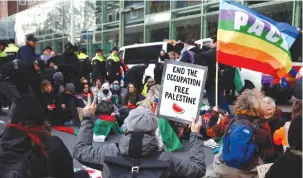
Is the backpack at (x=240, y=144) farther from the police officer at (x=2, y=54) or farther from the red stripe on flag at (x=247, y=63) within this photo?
the police officer at (x=2, y=54)

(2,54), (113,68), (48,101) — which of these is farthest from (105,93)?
(113,68)

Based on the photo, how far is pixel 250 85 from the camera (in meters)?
12.7

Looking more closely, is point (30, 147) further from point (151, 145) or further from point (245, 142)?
point (245, 142)

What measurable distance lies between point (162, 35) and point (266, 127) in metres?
19.1

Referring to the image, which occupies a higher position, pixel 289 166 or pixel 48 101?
pixel 289 166

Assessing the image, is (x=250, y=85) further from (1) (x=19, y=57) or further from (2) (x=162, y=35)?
(2) (x=162, y=35)

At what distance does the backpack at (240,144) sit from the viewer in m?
3.84

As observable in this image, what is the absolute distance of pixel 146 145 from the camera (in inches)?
103

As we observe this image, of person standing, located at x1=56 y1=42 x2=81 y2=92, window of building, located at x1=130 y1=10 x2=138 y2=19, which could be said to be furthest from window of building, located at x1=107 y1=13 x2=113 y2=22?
person standing, located at x1=56 y1=42 x2=81 y2=92

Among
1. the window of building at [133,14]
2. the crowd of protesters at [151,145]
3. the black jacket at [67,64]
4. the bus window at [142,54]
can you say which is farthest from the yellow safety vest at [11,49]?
the window of building at [133,14]

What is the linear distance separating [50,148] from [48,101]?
610 centimetres

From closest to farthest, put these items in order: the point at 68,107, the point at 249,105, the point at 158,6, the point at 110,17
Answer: the point at 249,105 < the point at 68,107 < the point at 158,6 < the point at 110,17

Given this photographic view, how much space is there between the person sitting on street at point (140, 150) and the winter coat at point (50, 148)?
14cm

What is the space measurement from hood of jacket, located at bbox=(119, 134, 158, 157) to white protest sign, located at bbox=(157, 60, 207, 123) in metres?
1.55
